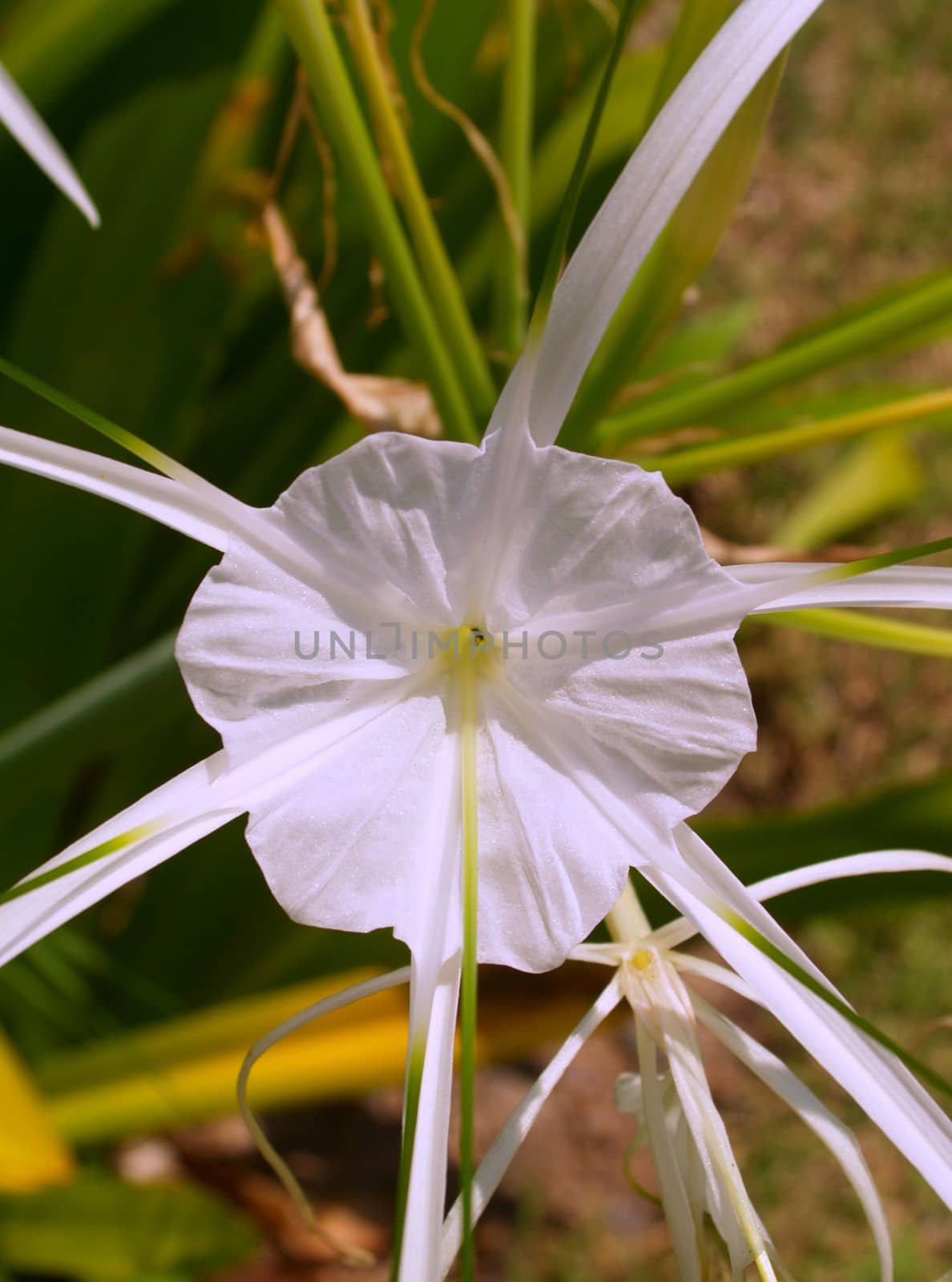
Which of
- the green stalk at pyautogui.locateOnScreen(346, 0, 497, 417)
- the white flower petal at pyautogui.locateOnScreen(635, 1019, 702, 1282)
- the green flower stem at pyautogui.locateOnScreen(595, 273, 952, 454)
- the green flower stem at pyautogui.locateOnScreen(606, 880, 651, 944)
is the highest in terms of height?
the green stalk at pyautogui.locateOnScreen(346, 0, 497, 417)

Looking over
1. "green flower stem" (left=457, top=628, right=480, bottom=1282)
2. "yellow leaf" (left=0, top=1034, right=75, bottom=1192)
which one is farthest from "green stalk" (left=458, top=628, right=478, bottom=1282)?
"yellow leaf" (left=0, top=1034, right=75, bottom=1192)

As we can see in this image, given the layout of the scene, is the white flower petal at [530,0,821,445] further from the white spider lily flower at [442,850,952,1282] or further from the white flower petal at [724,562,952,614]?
the white spider lily flower at [442,850,952,1282]

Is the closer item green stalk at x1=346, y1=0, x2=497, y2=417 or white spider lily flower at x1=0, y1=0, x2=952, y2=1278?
white spider lily flower at x1=0, y1=0, x2=952, y2=1278

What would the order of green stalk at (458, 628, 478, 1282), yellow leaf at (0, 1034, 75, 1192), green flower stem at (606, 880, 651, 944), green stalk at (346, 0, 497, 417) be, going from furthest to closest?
1. yellow leaf at (0, 1034, 75, 1192)
2. green stalk at (346, 0, 497, 417)
3. green flower stem at (606, 880, 651, 944)
4. green stalk at (458, 628, 478, 1282)

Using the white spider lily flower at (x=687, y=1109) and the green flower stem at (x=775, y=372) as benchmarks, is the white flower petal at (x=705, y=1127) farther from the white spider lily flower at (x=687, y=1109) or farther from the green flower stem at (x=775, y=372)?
the green flower stem at (x=775, y=372)

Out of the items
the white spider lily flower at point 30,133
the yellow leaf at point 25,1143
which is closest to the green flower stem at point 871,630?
the white spider lily flower at point 30,133

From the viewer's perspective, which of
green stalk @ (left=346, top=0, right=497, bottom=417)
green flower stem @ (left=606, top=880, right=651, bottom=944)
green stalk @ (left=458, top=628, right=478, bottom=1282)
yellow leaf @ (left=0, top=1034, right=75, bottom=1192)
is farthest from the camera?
yellow leaf @ (left=0, top=1034, right=75, bottom=1192)

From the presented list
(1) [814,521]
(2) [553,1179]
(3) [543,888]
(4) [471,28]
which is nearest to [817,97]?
(1) [814,521]

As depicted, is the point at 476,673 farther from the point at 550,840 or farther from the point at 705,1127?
the point at 705,1127
